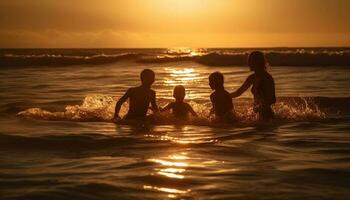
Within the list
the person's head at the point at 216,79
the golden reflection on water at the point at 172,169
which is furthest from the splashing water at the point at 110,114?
the golden reflection on water at the point at 172,169

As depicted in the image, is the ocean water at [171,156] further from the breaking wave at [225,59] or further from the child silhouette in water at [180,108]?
the breaking wave at [225,59]

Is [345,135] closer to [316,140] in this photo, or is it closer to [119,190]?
[316,140]

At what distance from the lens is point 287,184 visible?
→ 5902 mm

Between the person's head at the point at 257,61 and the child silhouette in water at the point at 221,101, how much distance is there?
62 cm

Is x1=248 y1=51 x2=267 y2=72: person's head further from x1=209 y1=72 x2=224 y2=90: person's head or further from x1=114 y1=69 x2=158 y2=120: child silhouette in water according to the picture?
x1=114 y1=69 x2=158 y2=120: child silhouette in water

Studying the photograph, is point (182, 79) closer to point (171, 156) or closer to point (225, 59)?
point (225, 59)

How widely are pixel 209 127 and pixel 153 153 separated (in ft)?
9.72

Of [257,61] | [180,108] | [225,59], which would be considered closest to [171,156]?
[180,108]

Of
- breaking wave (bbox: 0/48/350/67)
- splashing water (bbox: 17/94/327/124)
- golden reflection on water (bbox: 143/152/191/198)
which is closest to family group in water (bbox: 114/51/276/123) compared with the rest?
splashing water (bbox: 17/94/327/124)

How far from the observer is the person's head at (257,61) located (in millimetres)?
11023

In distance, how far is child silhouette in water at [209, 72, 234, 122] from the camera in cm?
1117

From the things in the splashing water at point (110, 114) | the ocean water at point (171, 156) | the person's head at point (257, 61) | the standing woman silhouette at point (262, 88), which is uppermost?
the person's head at point (257, 61)

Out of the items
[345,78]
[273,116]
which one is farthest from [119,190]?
[345,78]

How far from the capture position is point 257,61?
11.1 meters
